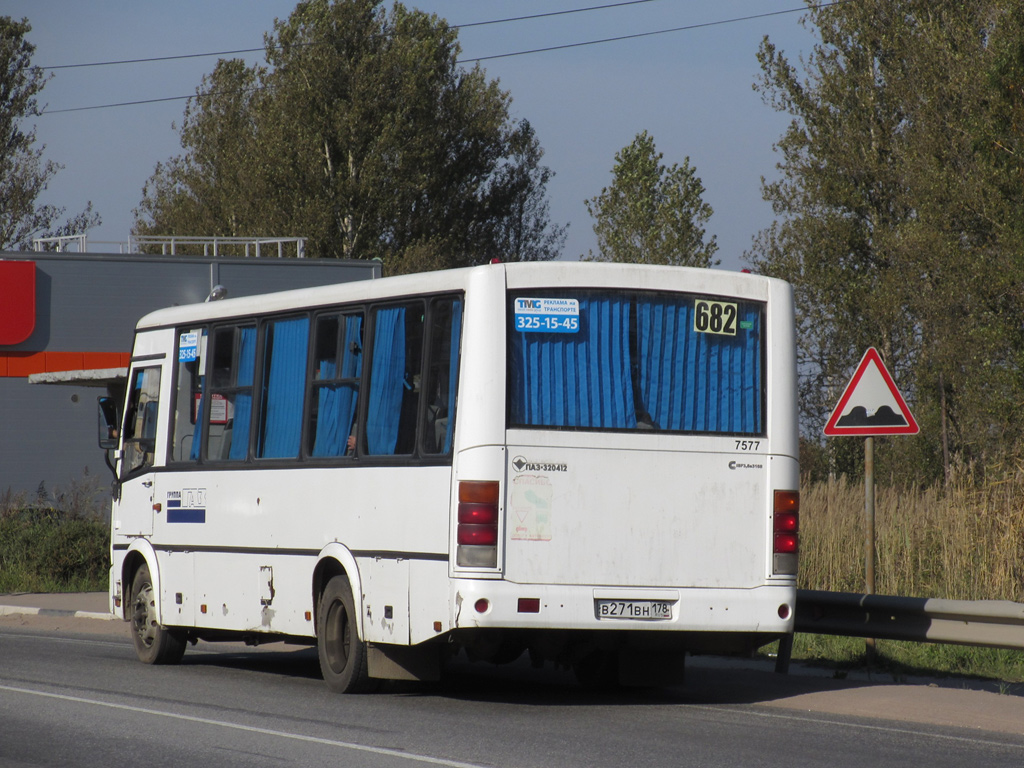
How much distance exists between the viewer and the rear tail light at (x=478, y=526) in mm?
9594

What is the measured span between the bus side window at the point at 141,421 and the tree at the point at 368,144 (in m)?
32.7

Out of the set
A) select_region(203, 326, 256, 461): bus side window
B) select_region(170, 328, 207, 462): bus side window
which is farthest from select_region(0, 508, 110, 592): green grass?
select_region(203, 326, 256, 461): bus side window

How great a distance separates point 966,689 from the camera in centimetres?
1123

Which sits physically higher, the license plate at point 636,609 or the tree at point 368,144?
the tree at point 368,144

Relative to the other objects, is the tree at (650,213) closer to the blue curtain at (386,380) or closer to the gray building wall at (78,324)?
the gray building wall at (78,324)

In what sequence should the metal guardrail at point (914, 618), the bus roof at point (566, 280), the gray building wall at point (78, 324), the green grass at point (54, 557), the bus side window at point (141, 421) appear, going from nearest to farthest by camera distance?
the bus roof at point (566, 280), the metal guardrail at point (914, 618), the bus side window at point (141, 421), the green grass at point (54, 557), the gray building wall at point (78, 324)

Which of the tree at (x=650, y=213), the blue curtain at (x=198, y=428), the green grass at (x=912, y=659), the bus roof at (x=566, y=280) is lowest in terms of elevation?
the green grass at (x=912, y=659)

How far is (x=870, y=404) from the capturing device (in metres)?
12.8

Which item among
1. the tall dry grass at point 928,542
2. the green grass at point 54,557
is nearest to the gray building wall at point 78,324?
the green grass at point 54,557

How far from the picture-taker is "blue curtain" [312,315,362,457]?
1100 centimetres

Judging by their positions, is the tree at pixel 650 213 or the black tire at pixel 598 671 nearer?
the black tire at pixel 598 671

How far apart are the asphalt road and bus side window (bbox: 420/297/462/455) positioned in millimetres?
1767

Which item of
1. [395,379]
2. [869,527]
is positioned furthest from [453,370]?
[869,527]

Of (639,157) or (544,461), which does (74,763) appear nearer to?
(544,461)
